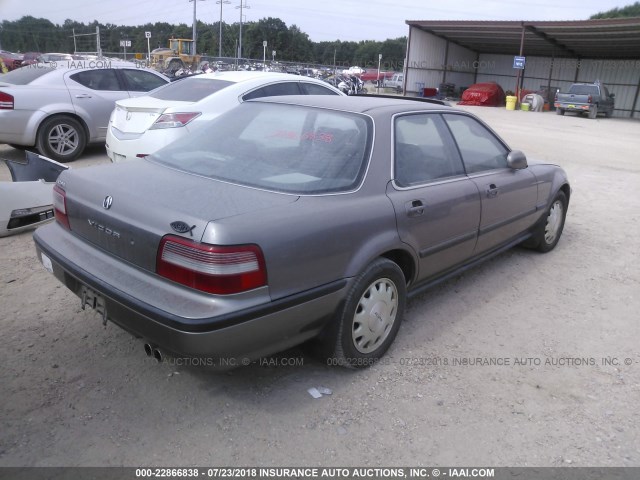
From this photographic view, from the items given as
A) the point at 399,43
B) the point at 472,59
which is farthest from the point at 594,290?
the point at 399,43

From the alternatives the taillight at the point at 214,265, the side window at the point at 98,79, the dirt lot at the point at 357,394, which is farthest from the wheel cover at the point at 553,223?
the side window at the point at 98,79

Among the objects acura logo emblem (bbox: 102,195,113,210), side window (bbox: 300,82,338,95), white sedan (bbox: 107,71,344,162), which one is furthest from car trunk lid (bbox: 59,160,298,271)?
side window (bbox: 300,82,338,95)

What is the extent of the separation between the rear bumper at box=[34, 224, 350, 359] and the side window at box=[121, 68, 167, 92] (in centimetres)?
688

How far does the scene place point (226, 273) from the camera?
2289 mm

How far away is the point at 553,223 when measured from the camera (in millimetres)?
5344

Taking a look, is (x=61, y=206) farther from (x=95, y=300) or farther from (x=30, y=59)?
(x=30, y=59)

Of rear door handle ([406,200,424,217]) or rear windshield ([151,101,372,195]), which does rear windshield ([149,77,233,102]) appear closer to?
rear windshield ([151,101,372,195])

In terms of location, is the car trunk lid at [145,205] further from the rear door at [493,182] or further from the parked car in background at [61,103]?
the parked car in background at [61,103]

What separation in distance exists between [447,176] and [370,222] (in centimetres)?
102

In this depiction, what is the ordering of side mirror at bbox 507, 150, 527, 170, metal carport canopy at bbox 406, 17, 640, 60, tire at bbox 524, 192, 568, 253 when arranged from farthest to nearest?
metal carport canopy at bbox 406, 17, 640, 60 < tire at bbox 524, 192, 568, 253 < side mirror at bbox 507, 150, 527, 170

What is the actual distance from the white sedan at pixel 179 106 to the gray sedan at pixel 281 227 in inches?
109

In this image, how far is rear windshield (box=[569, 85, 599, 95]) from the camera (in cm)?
2597

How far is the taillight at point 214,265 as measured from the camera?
2281 mm

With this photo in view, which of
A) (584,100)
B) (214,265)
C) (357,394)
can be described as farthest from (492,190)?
(584,100)
